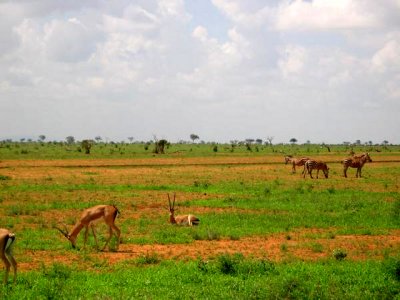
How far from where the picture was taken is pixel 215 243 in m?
16.7

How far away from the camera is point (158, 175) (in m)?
40.8

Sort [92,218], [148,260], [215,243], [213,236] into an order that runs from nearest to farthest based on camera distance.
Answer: [148,260], [92,218], [215,243], [213,236]

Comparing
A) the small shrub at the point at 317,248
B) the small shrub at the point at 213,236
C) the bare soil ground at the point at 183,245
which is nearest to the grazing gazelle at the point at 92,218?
the bare soil ground at the point at 183,245

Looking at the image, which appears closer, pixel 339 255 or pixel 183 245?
pixel 339 255

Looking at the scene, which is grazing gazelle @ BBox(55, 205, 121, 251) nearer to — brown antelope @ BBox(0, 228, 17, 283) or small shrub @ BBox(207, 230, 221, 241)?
small shrub @ BBox(207, 230, 221, 241)

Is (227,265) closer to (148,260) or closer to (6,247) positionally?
(148,260)

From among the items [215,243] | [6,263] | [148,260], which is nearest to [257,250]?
[215,243]

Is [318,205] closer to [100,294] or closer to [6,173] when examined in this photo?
[100,294]

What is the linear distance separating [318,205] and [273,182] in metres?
10.9

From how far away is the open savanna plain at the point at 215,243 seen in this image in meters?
11.4

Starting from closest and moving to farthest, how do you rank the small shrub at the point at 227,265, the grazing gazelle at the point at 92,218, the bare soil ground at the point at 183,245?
1. the small shrub at the point at 227,265
2. the bare soil ground at the point at 183,245
3. the grazing gazelle at the point at 92,218

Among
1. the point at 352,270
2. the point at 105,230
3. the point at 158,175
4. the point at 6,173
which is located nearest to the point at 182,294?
the point at 352,270

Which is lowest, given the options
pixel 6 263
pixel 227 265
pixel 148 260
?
pixel 148 260

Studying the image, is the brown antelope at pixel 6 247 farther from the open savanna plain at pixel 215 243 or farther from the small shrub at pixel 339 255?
the small shrub at pixel 339 255
